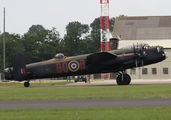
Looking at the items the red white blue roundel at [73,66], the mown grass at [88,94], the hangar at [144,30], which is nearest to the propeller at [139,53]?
the red white blue roundel at [73,66]

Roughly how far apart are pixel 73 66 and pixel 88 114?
92.1ft

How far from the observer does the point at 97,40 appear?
143 meters

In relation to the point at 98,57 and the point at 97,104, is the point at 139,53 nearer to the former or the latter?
the point at 98,57

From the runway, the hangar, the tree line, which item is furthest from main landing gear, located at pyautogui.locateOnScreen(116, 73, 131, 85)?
the tree line

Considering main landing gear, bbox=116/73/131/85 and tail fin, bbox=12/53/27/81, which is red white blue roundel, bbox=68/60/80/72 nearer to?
main landing gear, bbox=116/73/131/85

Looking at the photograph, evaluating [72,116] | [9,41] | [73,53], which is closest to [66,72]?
[72,116]

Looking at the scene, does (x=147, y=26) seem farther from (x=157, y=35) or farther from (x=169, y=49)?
(x=169, y=49)

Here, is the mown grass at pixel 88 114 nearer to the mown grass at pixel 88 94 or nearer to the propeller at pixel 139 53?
the mown grass at pixel 88 94

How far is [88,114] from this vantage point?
1734cm

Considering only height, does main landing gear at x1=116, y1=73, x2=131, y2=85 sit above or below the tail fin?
below

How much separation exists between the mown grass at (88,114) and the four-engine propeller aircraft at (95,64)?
2473 cm

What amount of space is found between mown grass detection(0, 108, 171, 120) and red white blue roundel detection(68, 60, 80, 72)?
2589cm

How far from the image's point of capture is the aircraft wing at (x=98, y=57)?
43469mm

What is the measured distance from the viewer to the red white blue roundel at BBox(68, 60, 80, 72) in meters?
45.2
